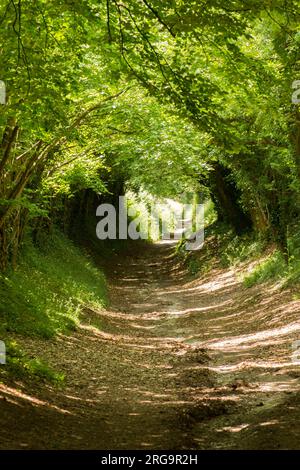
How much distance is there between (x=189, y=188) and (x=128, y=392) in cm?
2781

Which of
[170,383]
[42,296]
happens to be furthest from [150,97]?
[170,383]

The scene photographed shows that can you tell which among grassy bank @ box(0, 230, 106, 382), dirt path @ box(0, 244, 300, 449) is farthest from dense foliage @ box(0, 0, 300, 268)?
dirt path @ box(0, 244, 300, 449)

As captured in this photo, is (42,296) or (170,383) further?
(42,296)

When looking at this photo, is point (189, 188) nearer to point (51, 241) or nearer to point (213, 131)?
point (51, 241)

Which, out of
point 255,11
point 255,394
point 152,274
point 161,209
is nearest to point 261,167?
point 152,274

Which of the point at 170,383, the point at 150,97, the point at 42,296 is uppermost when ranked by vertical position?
the point at 150,97

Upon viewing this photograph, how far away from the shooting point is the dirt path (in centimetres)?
739

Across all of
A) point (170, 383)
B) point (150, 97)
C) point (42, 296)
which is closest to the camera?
point (170, 383)

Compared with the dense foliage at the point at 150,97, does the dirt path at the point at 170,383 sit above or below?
below

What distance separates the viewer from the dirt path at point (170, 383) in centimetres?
739

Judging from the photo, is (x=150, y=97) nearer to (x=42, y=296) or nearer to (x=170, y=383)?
(x=42, y=296)

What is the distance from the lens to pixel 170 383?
36.0ft

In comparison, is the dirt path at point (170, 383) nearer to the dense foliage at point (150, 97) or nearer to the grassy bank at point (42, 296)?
the grassy bank at point (42, 296)

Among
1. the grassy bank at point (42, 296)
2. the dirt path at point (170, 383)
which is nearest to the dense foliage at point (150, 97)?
the grassy bank at point (42, 296)
